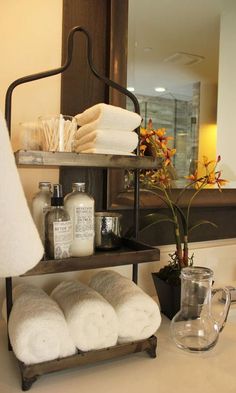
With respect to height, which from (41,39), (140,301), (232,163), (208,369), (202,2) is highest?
(202,2)

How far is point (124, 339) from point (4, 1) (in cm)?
83

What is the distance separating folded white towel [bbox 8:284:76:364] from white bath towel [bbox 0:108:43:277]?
0.69 feet

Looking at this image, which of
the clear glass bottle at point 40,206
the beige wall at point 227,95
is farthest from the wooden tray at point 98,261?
the beige wall at point 227,95

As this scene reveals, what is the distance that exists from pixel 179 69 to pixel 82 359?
91 centimetres

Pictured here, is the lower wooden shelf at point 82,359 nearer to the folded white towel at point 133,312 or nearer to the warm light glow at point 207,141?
the folded white towel at point 133,312

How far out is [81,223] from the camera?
2.02 ft

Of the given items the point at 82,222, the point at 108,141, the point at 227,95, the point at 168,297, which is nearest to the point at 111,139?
the point at 108,141

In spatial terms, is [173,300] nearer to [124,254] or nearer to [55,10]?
[124,254]

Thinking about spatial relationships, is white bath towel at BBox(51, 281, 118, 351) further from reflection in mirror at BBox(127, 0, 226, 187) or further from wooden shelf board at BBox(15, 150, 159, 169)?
reflection in mirror at BBox(127, 0, 226, 187)

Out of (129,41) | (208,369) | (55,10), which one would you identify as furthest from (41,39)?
(208,369)

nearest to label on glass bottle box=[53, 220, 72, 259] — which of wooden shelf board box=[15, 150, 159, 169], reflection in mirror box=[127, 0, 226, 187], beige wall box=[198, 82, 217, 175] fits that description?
wooden shelf board box=[15, 150, 159, 169]

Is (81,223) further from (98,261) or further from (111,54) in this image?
(111,54)

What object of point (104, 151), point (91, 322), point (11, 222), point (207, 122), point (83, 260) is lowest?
point (91, 322)

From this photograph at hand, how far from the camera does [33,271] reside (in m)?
0.54
